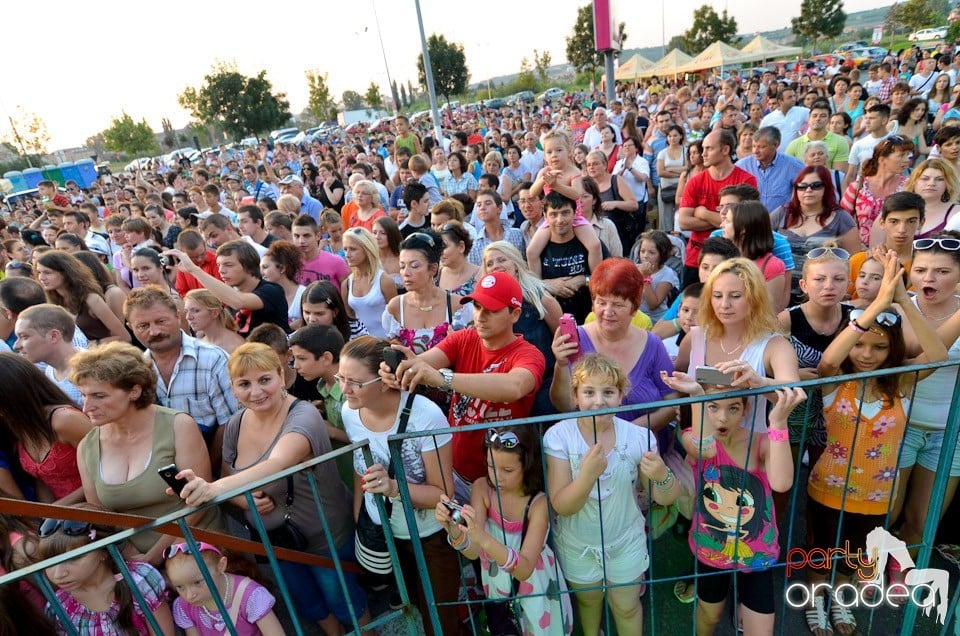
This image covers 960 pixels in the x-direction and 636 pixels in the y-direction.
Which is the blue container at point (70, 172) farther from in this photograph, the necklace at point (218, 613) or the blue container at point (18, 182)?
the necklace at point (218, 613)

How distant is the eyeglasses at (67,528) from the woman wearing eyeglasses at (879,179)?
5.58 metres

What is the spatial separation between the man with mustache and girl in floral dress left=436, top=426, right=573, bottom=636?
1.76 m

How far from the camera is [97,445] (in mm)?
2617

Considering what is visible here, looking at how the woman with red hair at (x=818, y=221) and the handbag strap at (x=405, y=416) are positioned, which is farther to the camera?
the woman with red hair at (x=818, y=221)

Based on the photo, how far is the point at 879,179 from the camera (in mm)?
4547

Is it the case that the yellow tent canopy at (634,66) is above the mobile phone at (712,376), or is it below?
above

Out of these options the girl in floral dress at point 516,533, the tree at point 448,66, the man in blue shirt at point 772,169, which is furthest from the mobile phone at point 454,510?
the tree at point 448,66

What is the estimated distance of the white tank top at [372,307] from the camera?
4.24 meters

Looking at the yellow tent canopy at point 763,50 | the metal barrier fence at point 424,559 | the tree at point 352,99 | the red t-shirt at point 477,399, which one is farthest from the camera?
the tree at point 352,99

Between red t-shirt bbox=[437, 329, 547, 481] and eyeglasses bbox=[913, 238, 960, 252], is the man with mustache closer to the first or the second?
red t-shirt bbox=[437, 329, 547, 481]

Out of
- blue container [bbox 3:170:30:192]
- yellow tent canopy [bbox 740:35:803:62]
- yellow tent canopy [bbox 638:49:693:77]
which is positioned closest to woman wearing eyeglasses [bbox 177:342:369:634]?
yellow tent canopy [bbox 638:49:693:77]

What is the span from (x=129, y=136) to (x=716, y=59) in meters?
58.2

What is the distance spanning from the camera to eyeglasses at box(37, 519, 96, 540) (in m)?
2.29

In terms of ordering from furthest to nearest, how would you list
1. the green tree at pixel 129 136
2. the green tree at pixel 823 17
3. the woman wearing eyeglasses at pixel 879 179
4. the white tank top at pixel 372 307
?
1. the green tree at pixel 129 136
2. the green tree at pixel 823 17
3. the woman wearing eyeglasses at pixel 879 179
4. the white tank top at pixel 372 307
